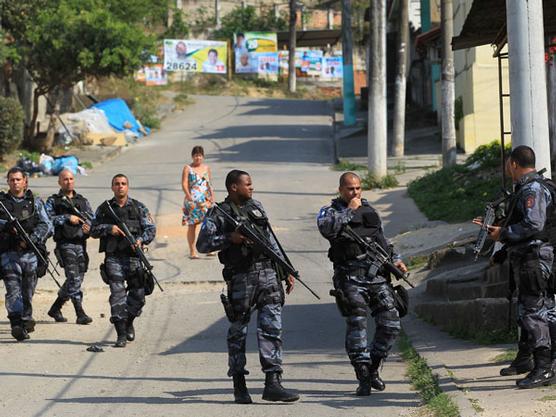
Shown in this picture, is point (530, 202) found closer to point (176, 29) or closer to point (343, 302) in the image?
point (343, 302)

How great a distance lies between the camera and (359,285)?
25.9 feet

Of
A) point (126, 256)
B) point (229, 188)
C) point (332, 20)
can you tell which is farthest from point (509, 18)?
point (332, 20)

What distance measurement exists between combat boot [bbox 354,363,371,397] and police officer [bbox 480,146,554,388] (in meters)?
1.09

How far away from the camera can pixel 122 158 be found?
103ft

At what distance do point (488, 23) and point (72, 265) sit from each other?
16.9 feet

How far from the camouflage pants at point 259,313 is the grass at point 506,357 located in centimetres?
184

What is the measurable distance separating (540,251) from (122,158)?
24.7 metres

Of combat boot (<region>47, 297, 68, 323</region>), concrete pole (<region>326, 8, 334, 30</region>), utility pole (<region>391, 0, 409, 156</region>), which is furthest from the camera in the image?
concrete pole (<region>326, 8, 334, 30</region>)

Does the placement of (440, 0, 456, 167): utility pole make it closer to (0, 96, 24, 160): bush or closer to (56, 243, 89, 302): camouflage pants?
(0, 96, 24, 160): bush

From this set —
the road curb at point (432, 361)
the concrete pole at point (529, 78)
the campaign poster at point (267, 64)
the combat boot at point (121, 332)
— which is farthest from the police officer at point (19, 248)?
the campaign poster at point (267, 64)

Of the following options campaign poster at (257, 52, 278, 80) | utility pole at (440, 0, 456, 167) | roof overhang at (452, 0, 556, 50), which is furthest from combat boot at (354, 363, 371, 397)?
campaign poster at (257, 52, 278, 80)

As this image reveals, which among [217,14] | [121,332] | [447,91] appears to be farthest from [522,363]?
[217,14]

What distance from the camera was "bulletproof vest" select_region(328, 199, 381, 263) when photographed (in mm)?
7848

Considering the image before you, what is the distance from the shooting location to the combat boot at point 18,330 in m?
10.7
